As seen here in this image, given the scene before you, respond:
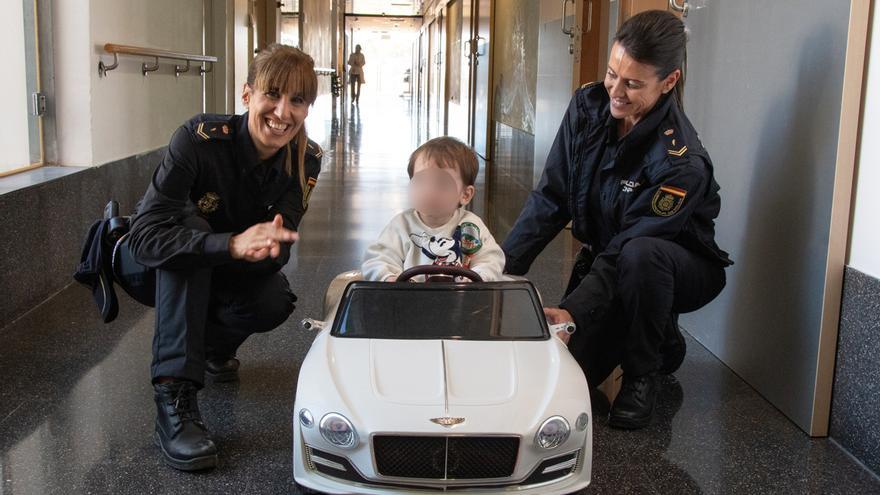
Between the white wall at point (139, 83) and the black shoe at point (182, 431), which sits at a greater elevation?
the white wall at point (139, 83)

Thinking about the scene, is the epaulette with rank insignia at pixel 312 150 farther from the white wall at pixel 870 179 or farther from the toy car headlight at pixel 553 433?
the white wall at pixel 870 179

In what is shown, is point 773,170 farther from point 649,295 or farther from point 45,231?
point 45,231

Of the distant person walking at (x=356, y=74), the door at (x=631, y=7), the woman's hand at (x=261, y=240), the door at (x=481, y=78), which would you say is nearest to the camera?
the woman's hand at (x=261, y=240)

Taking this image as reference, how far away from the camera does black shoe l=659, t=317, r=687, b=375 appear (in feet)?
10.3

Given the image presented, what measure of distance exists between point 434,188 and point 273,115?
0.49 metres

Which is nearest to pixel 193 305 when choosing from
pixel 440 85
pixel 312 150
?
pixel 312 150

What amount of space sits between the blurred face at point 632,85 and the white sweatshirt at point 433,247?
591 mm

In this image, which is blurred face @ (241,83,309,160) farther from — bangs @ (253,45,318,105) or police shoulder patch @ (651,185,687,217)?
police shoulder patch @ (651,185,687,217)

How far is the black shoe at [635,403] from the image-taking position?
2.82 meters

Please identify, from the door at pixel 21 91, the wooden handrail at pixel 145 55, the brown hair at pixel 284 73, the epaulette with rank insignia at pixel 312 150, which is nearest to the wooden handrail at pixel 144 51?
the wooden handrail at pixel 145 55

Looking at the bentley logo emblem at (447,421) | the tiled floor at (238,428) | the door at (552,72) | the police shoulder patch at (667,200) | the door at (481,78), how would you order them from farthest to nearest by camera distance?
the door at (481,78) → the door at (552,72) → the police shoulder patch at (667,200) → the tiled floor at (238,428) → the bentley logo emblem at (447,421)

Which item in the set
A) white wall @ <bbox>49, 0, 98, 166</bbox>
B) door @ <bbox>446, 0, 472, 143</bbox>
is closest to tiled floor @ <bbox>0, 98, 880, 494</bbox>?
white wall @ <bbox>49, 0, 98, 166</bbox>

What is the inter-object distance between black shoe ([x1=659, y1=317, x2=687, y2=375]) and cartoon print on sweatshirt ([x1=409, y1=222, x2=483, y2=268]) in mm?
799

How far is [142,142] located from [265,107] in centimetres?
316
